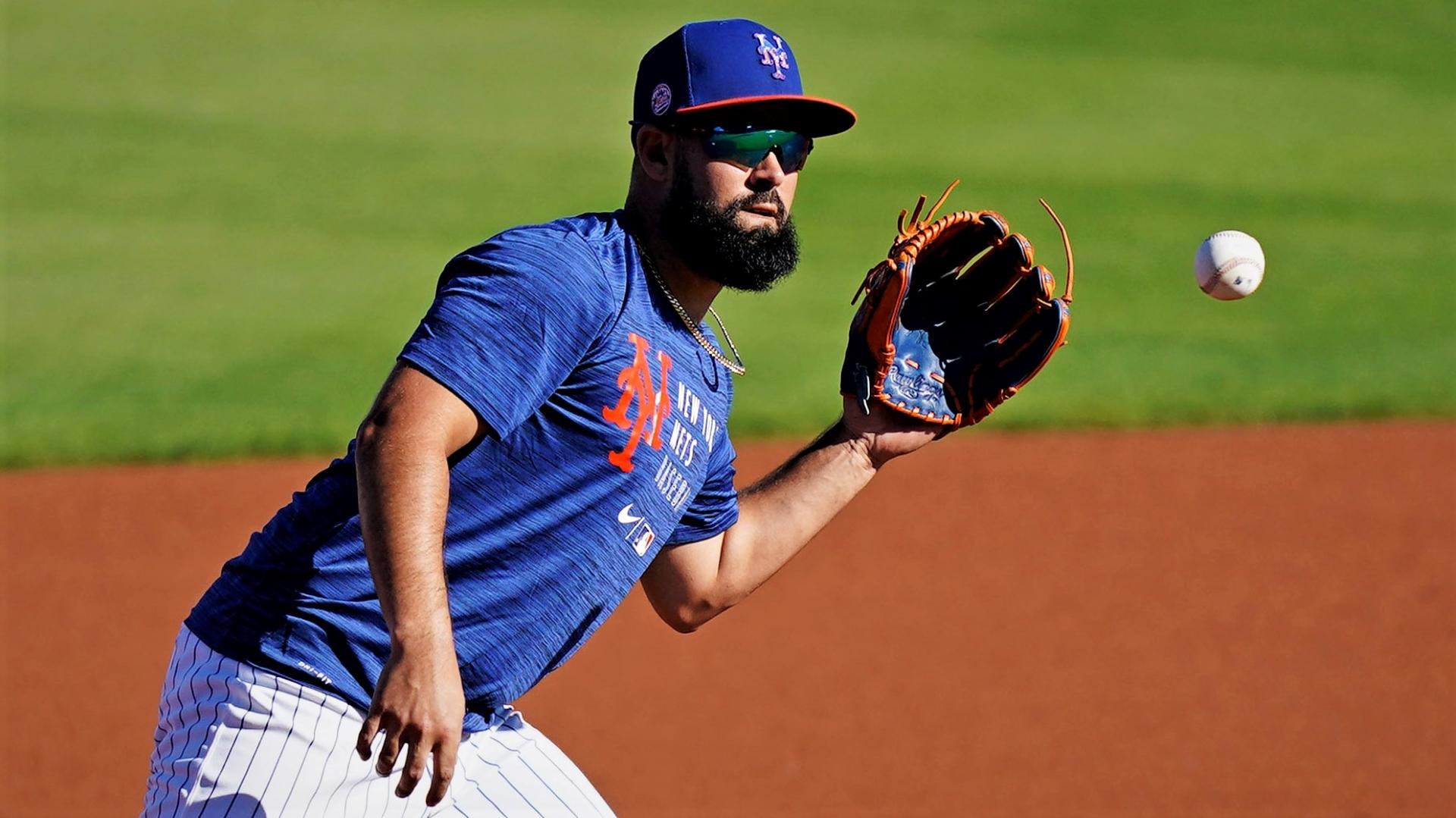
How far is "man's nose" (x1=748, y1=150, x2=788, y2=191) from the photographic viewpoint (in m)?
2.92

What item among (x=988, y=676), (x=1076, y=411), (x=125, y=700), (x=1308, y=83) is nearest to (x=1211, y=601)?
(x=988, y=676)

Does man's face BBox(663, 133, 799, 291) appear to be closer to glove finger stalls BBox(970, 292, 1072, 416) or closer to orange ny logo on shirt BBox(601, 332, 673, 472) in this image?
orange ny logo on shirt BBox(601, 332, 673, 472)

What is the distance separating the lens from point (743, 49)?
9.55 feet

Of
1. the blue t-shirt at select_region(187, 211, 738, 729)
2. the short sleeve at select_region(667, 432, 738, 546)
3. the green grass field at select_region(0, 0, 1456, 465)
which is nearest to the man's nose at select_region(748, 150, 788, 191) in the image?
the blue t-shirt at select_region(187, 211, 738, 729)

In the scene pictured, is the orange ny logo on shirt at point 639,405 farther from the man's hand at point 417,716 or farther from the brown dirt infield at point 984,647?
the brown dirt infield at point 984,647

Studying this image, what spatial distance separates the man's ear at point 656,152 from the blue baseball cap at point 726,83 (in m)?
0.02

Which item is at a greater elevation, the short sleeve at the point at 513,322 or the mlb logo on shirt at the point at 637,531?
the short sleeve at the point at 513,322

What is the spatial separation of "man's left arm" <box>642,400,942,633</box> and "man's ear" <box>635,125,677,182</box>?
2.53ft

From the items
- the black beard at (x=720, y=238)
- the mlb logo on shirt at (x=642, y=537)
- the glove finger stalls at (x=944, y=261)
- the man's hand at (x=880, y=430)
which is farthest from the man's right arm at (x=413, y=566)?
the glove finger stalls at (x=944, y=261)

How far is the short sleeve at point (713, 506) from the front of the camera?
3.18m

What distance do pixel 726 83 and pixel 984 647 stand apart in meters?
3.69

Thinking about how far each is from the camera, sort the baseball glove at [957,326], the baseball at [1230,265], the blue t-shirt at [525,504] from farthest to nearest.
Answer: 1. the baseball at [1230,265]
2. the baseball glove at [957,326]
3. the blue t-shirt at [525,504]

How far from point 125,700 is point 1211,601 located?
406 centimetres

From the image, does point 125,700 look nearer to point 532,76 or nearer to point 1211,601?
point 1211,601
